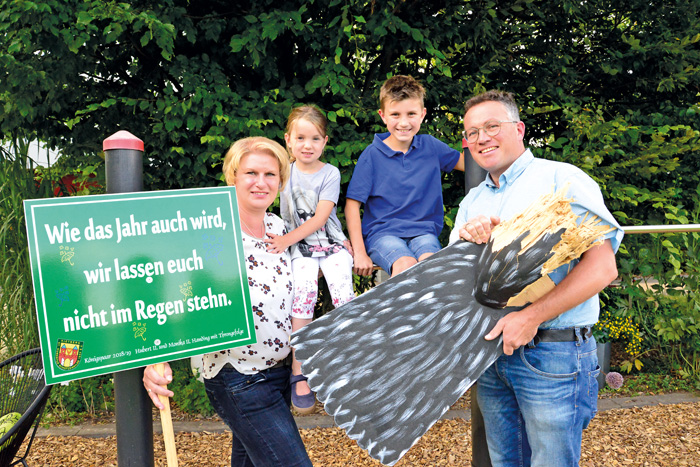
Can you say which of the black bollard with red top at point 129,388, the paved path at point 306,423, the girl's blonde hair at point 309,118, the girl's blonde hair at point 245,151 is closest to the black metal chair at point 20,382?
the paved path at point 306,423

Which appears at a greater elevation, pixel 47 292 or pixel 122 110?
pixel 122 110

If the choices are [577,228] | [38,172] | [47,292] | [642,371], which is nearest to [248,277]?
[47,292]

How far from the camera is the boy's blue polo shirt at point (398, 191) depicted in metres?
2.73

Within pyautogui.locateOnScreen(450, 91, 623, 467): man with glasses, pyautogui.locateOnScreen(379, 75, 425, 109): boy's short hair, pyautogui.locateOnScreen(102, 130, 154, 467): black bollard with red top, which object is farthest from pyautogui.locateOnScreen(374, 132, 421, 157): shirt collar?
pyautogui.locateOnScreen(102, 130, 154, 467): black bollard with red top

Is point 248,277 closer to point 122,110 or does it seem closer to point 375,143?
point 375,143

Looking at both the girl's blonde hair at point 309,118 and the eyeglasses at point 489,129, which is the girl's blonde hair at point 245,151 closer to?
the eyeglasses at point 489,129

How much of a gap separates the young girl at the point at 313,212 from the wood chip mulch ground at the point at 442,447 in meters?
1.00

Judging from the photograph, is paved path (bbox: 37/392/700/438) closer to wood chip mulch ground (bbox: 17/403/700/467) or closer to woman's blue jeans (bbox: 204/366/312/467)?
wood chip mulch ground (bbox: 17/403/700/467)

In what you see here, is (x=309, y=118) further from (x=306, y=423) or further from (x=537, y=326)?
(x=306, y=423)

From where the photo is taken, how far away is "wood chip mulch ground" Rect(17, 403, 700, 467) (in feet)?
10.9

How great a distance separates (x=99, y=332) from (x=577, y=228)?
1426 millimetres

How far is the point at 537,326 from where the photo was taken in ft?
5.25

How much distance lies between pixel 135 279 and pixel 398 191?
1.56m

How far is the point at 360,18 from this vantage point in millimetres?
3338
